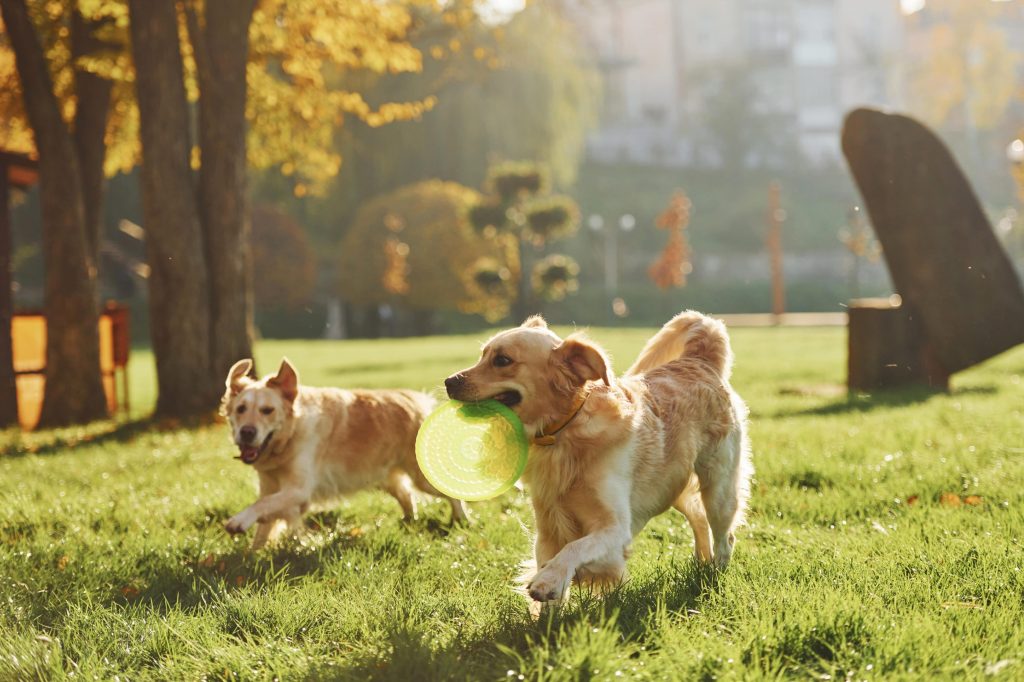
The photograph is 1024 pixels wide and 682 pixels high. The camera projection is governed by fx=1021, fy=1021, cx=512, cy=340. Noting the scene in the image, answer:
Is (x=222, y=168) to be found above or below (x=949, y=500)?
above

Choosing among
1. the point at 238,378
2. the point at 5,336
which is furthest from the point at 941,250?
the point at 5,336

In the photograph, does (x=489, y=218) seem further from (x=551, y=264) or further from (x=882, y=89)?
(x=882, y=89)

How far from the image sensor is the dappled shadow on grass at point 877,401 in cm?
1102

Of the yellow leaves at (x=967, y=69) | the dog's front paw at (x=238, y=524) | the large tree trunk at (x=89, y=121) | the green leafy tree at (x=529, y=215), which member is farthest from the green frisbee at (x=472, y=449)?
the yellow leaves at (x=967, y=69)

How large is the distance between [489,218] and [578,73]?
15.0 m

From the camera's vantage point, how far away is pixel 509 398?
428cm

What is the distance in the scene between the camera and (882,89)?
106 meters

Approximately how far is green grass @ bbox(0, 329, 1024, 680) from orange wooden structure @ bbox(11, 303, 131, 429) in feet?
17.5

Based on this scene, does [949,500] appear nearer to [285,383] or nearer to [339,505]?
[339,505]

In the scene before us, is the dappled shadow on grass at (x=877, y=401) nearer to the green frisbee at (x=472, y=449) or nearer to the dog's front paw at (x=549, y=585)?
the green frisbee at (x=472, y=449)

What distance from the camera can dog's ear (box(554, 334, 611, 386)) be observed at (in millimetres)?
4176

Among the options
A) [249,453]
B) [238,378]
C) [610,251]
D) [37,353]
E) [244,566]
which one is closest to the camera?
[244,566]

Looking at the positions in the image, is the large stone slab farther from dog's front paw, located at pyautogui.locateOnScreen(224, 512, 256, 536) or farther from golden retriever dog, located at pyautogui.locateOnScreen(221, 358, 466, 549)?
dog's front paw, located at pyautogui.locateOnScreen(224, 512, 256, 536)

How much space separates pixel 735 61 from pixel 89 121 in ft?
315
